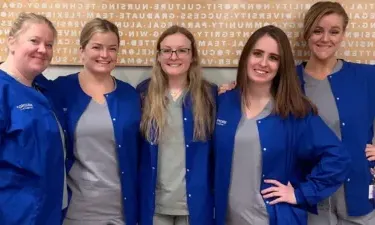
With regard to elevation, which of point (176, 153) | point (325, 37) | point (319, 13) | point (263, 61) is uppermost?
point (319, 13)

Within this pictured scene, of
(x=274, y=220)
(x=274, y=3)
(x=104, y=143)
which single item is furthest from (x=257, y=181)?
(x=274, y=3)

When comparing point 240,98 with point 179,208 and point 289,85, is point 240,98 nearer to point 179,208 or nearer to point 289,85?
point 289,85

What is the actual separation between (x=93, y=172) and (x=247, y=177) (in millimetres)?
631

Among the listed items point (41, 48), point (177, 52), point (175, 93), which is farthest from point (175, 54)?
point (41, 48)

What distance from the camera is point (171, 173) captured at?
6.00ft

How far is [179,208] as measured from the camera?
5.96 feet

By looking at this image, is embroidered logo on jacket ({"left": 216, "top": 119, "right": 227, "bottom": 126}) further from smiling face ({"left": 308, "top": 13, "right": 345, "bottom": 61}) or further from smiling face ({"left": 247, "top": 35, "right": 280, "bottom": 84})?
smiling face ({"left": 308, "top": 13, "right": 345, "bottom": 61})

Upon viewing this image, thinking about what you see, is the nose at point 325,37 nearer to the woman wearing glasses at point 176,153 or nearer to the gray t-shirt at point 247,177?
the gray t-shirt at point 247,177

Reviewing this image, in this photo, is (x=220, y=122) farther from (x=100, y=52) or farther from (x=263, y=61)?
(x=100, y=52)

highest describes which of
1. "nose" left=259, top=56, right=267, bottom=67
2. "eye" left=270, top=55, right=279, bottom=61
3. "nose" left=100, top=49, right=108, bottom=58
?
"nose" left=100, top=49, right=108, bottom=58

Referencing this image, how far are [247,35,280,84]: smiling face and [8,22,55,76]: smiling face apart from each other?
825 millimetres

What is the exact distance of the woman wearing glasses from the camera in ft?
5.96

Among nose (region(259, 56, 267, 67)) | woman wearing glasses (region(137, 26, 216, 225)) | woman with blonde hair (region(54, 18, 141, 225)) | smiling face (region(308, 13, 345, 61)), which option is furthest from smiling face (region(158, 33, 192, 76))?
smiling face (region(308, 13, 345, 61))

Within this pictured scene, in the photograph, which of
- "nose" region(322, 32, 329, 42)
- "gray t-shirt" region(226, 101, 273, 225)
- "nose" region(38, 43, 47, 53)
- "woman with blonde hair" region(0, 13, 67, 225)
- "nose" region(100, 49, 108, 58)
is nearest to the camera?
"woman with blonde hair" region(0, 13, 67, 225)
